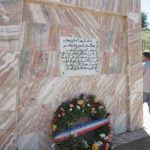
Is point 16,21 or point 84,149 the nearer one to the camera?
point 16,21

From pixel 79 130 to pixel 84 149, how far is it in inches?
13.8

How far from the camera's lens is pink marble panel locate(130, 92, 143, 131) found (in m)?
6.87

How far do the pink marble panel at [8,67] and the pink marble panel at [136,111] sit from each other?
2.97 m

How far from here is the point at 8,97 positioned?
15.2ft

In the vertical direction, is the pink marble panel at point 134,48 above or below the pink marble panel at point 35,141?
above

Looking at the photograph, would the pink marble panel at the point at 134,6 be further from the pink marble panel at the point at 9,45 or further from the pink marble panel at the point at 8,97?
the pink marble panel at the point at 8,97

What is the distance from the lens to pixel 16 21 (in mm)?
4656

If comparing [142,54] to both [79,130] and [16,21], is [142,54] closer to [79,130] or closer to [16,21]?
[79,130]

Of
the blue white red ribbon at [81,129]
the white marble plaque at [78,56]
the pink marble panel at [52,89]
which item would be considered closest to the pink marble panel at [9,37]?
the pink marble panel at [52,89]

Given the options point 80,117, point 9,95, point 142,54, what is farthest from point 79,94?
point 142,54

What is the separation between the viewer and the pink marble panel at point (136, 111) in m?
6.87

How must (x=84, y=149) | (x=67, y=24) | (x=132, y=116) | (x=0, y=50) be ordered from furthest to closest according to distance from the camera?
(x=132, y=116)
(x=67, y=24)
(x=84, y=149)
(x=0, y=50)

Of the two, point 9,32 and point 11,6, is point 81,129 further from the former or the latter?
point 11,6

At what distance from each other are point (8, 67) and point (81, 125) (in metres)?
1.64
